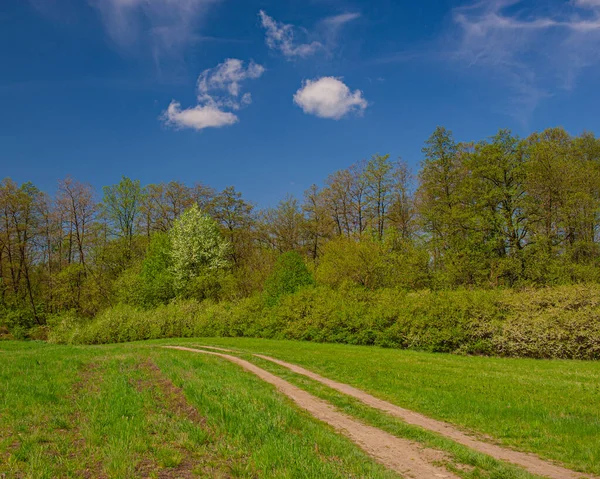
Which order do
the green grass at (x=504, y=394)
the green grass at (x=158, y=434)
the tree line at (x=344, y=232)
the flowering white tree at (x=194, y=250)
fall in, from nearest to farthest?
the green grass at (x=158, y=434) < the green grass at (x=504, y=394) < the tree line at (x=344, y=232) < the flowering white tree at (x=194, y=250)

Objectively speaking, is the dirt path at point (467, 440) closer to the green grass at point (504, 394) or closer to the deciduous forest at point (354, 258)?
the green grass at point (504, 394)

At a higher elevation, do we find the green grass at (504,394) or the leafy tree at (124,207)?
the leafy tree at (124,207)

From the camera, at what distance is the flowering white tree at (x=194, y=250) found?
40.5 m

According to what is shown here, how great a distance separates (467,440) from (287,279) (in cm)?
2433

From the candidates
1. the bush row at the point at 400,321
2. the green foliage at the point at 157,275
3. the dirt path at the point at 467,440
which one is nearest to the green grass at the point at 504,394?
the dirt path at the point at 467,440

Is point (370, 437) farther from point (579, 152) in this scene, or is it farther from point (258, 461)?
point (579, 152)

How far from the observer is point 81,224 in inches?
1764

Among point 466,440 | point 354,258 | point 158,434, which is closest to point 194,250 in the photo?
point 354,258

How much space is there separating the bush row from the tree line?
481 centimetres

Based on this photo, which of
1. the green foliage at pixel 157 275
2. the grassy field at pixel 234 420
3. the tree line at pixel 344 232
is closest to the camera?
the grassy field at pixel 234 420

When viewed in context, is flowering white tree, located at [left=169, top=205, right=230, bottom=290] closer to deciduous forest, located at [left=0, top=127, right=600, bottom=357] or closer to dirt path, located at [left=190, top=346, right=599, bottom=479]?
deciduous forest, located at [left=0, top=127, right=600, bottom=357]

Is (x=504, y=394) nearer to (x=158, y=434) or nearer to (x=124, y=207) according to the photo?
(x=158, y=434)

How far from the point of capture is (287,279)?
30750mm

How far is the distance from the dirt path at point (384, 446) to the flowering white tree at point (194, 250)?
3300cm
